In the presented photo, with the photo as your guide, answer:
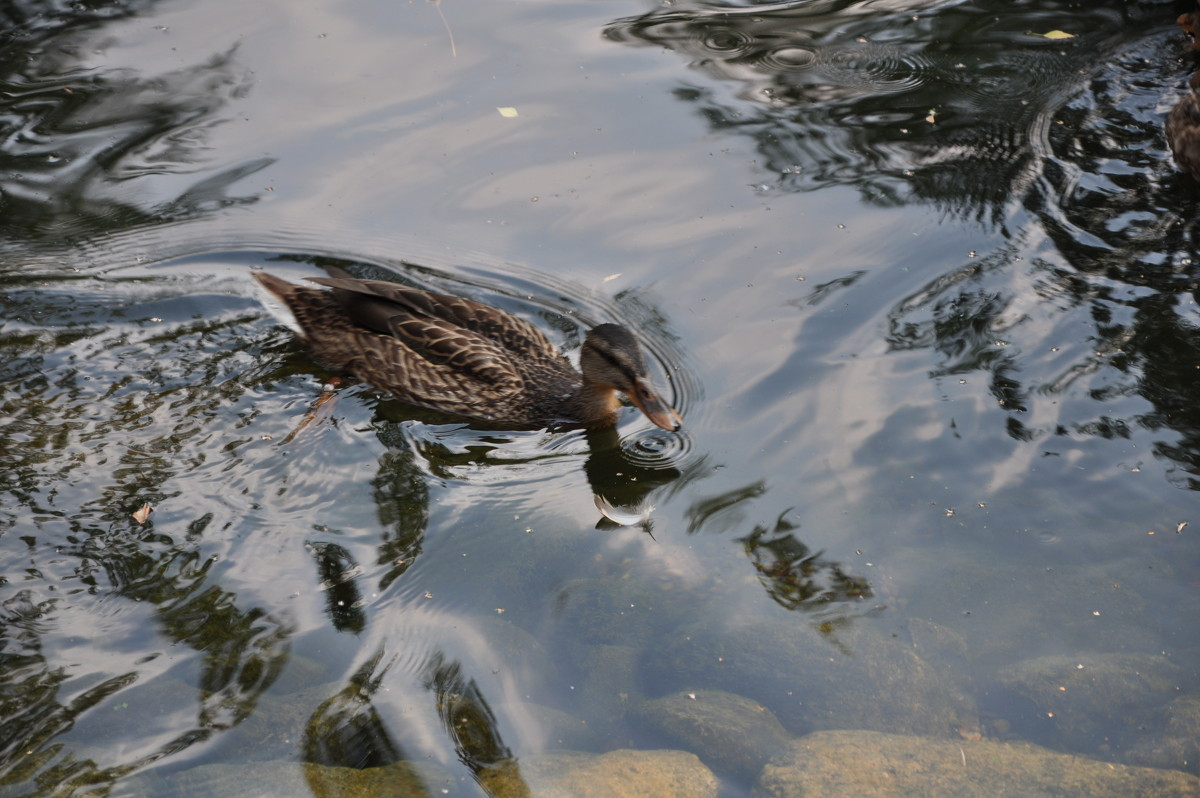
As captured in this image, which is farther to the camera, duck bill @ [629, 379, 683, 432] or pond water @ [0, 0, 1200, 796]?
duck bill @ [629, 379, 683, 432]

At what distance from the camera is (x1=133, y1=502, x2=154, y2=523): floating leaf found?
5.13 m

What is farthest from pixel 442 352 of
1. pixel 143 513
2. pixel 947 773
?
pixel 947 773

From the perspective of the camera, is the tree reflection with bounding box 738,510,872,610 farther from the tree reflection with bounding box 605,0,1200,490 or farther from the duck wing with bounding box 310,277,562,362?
the duck wing with bounding box 310,277,562,362

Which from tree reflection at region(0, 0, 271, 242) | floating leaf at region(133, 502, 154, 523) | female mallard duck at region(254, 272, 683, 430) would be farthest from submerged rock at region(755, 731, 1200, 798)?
tree reflection at region(0, 0, 271, 242)

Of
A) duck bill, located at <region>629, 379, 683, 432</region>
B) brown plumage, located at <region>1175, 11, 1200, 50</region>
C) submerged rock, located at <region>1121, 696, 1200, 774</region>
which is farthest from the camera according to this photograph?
brown plumage, located at <region>1175, 11, 1200, 50</region>

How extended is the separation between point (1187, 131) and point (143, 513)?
23.7ft

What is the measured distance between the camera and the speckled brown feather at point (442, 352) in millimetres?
6270

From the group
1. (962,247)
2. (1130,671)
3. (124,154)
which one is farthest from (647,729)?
(124,154)

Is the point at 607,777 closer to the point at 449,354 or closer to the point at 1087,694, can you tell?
the point at 1087,694

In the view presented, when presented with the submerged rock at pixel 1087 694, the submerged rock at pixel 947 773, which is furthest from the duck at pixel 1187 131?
the submerged rock at pixel 947 773

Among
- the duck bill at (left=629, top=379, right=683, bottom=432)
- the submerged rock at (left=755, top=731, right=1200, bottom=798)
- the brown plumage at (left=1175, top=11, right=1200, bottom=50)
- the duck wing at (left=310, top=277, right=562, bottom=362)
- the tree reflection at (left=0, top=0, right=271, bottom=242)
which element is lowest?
the submerged rock at (left=755, top=731, right=1200, bottom=798)

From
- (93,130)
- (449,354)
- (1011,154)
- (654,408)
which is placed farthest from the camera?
(93,130)

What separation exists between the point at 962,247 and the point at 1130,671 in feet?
10.8

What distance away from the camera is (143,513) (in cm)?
516
